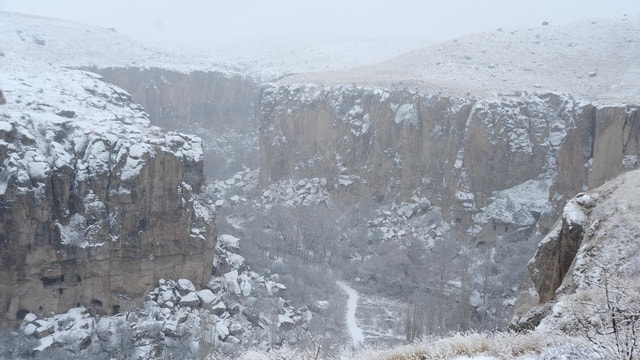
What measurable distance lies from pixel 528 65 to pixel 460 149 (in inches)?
533

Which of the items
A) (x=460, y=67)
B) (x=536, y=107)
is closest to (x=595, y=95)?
(x=536, y=107)

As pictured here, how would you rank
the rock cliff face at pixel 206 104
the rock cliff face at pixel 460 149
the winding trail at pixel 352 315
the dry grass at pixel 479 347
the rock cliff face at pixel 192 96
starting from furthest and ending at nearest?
the rock cliff face at pixel 192 96, the rock cliff face at pixel 206 104, the rock cliff face at pixel 460 149, the winding trail at pixel 352 315, the dry grass at pixel 479 347

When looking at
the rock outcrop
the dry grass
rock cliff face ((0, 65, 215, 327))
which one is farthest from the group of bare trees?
the dry grass

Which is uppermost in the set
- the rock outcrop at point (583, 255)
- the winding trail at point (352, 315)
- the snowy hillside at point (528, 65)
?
the snowy hillside at point (528, 65)

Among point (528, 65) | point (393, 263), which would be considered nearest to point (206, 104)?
point (528, 65)

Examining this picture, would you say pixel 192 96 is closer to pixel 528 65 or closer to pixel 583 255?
pixel 528 65

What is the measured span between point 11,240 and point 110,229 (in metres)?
4.00

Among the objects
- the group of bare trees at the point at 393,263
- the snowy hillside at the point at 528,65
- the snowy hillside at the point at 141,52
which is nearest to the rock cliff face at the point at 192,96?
the snowy hillside at the point at 141,52

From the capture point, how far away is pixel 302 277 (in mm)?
32344

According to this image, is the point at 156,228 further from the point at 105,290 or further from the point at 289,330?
the point at 289,330

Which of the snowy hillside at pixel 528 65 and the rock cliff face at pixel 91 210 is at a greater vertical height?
the snowy hillside at pixel 528 65

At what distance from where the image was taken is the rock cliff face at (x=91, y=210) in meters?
23.7

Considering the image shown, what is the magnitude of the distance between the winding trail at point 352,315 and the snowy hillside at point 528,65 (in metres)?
19.1

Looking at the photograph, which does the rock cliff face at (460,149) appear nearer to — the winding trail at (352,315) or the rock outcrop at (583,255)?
the winding trail at (352,315)
